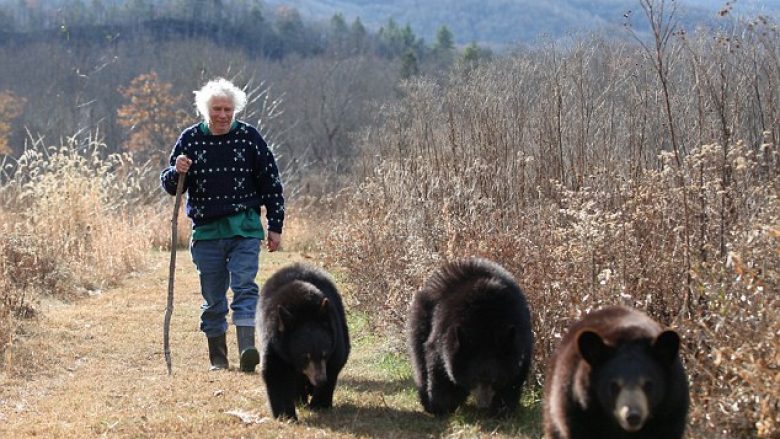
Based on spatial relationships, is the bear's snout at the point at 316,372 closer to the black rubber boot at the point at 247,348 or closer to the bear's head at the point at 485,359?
the bear's head at the point at 485,359

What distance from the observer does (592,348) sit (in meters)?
4.00

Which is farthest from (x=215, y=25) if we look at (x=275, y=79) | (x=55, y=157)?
(x=55, y=157)

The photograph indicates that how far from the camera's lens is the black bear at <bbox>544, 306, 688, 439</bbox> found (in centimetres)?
392

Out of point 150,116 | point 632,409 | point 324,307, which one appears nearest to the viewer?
point 632,409

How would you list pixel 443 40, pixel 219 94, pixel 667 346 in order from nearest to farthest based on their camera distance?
pixel 667 346, pixel 219 94, pixel 443 40

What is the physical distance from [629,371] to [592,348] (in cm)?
19

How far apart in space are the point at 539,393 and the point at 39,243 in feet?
26.3

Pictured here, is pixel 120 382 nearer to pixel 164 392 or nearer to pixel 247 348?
pixel 164 392

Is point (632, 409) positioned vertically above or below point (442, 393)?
above

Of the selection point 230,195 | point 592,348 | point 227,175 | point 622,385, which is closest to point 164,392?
point 230,195

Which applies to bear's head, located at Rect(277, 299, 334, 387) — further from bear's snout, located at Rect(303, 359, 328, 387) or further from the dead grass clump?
the dead grass clump

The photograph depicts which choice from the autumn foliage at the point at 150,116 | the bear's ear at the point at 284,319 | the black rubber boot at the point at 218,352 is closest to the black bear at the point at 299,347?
the bear's ear at the point at 284,319

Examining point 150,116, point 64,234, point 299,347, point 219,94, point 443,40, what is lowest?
point 150,116

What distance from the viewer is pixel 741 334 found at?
4.90 m
